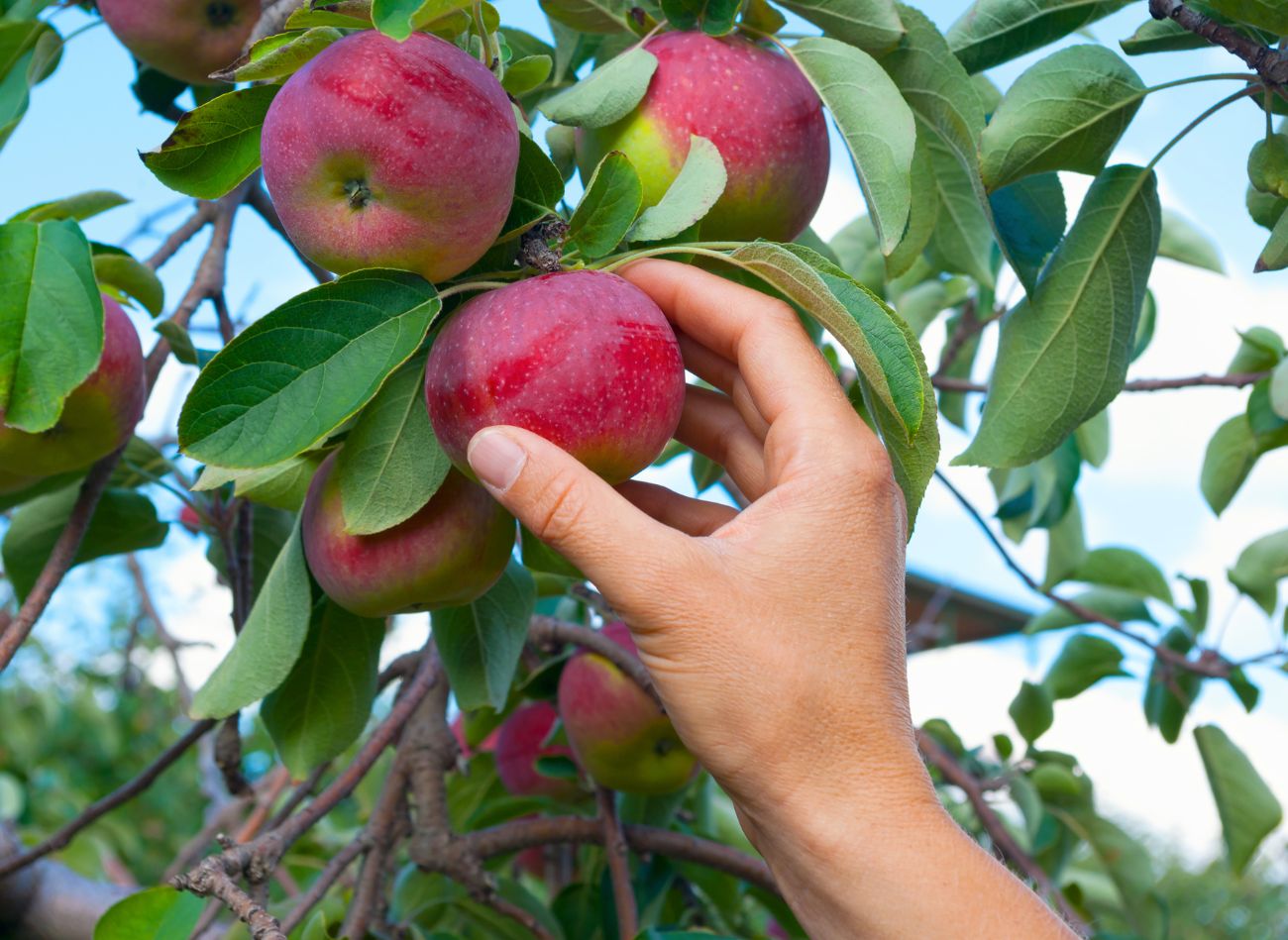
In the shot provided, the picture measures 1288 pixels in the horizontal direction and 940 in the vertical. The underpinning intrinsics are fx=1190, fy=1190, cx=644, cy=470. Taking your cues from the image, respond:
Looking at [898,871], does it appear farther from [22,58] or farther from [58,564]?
[22,58]

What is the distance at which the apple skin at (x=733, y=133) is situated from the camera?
2.82ft

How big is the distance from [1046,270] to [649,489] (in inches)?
14.5

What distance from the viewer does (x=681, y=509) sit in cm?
92

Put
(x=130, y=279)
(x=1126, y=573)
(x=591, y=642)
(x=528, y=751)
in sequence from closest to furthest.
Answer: (x=130, y=279) → (x=591, y=642) → (x=528, y=751) → (x=1126, y=573)

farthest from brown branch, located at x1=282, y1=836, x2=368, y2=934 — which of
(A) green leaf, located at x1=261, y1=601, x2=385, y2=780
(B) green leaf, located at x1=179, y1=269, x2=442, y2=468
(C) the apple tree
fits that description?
(B) green leaf, located at x1=179, y1=269, x2=442, y2=468

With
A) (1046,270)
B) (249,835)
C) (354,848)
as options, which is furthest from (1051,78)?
(249,835)

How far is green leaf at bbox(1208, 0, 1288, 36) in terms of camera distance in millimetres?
819

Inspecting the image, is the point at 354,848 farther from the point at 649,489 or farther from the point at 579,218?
the point at 579,218

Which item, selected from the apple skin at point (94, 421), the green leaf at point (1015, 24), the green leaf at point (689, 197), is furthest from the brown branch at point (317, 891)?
the green leaf at point (1015, 24)

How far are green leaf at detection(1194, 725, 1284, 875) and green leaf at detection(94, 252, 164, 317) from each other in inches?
60.1

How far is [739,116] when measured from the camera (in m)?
0.86

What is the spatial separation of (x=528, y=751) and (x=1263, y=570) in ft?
3.56

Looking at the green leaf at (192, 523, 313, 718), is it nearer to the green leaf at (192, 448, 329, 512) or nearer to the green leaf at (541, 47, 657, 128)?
the green leaf at (192, 448, 329, 512)

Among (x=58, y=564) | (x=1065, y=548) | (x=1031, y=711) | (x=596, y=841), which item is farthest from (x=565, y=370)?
(x=1031, y=711)
